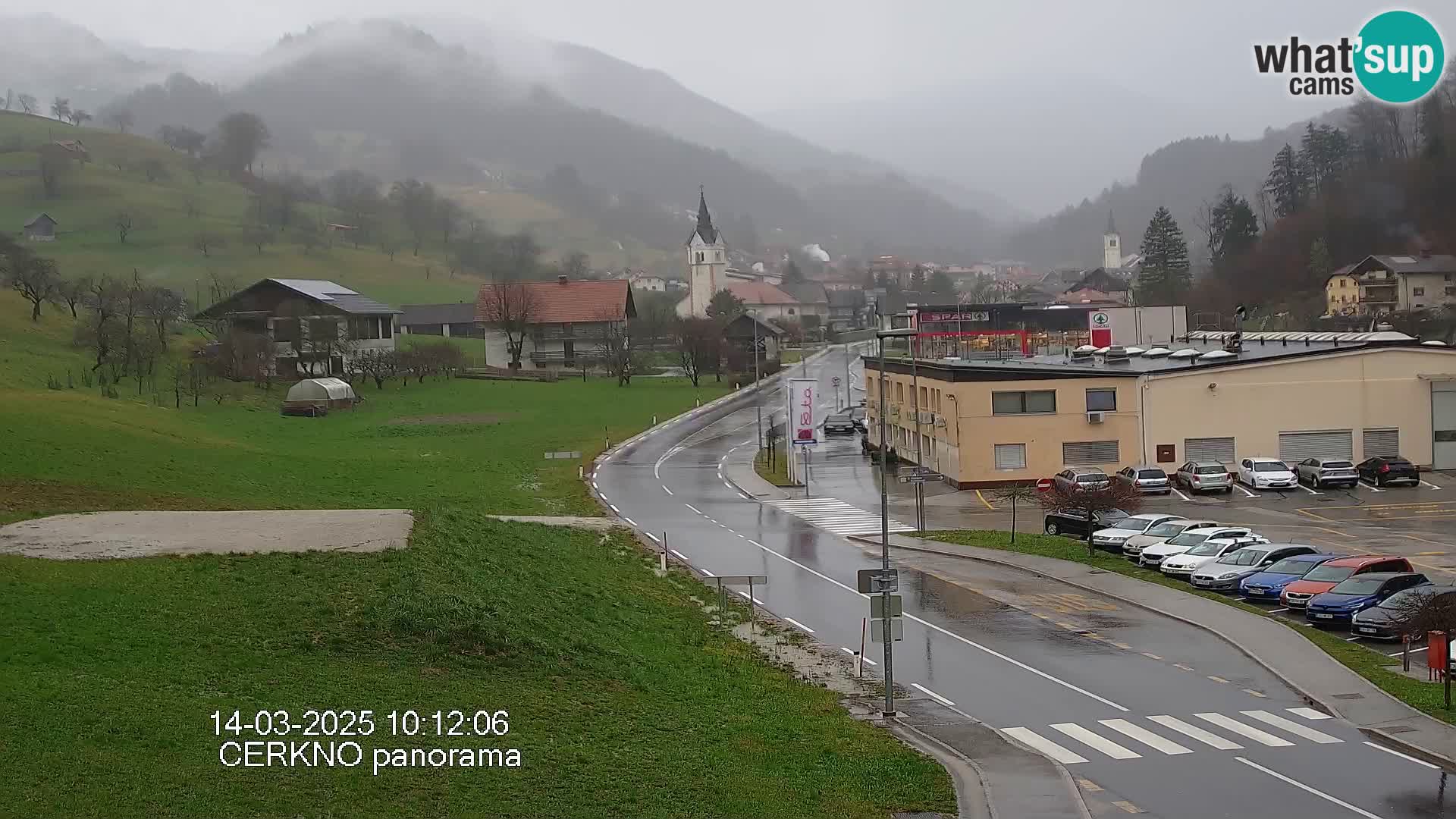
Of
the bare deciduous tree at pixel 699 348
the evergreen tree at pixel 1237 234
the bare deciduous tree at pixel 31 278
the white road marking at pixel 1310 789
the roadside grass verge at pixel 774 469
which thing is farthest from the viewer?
the evergreen tree at pixel 1237 234

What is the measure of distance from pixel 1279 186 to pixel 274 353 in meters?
111

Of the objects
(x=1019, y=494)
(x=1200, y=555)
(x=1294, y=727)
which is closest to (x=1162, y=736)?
(x=1294, y=727)

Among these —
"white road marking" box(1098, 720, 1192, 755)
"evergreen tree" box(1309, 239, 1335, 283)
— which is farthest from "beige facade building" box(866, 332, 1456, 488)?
"evergreen tree" box(1309, 239, 1335, 283)

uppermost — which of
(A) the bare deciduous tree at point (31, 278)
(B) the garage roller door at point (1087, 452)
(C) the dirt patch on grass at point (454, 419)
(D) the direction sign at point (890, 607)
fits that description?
(A) the bare deciduous tree at point (31, 278)

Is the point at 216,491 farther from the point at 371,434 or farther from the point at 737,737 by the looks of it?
the point at 371,434

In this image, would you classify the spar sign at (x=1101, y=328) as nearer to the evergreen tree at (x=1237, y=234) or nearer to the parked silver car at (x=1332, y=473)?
the parked silver car at (x=1332, y=473)

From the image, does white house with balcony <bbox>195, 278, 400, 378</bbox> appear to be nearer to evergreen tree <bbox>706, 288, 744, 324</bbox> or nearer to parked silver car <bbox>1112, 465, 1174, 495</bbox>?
evergreen tree <bbox>706, 288, 744, 324</bbox>

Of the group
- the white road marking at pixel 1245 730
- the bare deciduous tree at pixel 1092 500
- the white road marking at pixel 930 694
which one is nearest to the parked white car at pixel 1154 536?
the bare deciduous tree at pixel 1092 500

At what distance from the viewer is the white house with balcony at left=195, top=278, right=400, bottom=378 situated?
9869 cm

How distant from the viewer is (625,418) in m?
84.4

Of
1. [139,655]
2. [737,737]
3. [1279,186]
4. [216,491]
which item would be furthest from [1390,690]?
[1279,186]

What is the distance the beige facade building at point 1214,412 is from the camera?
54844 mm

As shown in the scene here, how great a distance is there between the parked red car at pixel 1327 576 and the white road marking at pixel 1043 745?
11632mm

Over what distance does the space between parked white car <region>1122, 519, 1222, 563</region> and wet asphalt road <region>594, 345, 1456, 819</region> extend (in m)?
3.98
